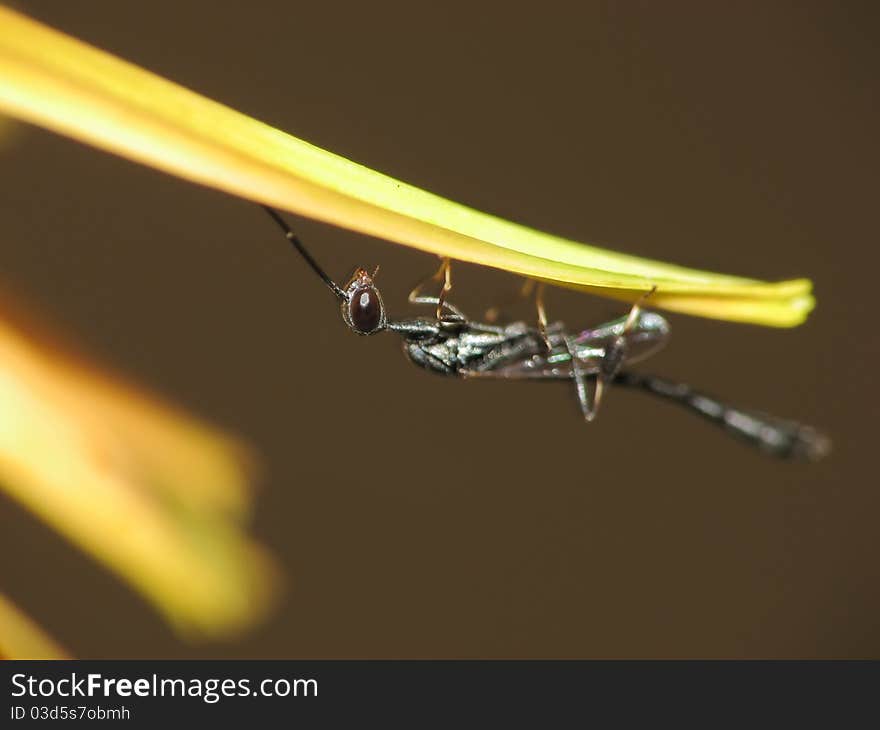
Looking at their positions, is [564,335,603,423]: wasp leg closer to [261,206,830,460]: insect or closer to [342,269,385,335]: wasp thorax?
[261,206,830,460]: insect

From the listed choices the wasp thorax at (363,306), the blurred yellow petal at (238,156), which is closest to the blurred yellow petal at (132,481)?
the wasp thorax at (363,306)

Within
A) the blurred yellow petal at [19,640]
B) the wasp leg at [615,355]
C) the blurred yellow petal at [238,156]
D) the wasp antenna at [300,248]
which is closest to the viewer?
the blurred yellow petal at [238,156]

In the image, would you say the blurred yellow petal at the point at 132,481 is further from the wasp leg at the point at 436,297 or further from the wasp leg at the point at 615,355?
the wasp leg at the point at 615,355

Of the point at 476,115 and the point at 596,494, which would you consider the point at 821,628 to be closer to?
the point at 596,494

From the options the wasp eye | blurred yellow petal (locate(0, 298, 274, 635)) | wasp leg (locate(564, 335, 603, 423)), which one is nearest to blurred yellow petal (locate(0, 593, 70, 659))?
blurred yellow petal (locate(0, 298, 274, 635))

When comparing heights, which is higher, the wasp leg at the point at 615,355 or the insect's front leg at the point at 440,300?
the insect's front leg at the point at 440,300

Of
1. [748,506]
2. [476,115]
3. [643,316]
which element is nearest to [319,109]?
[476,115]
